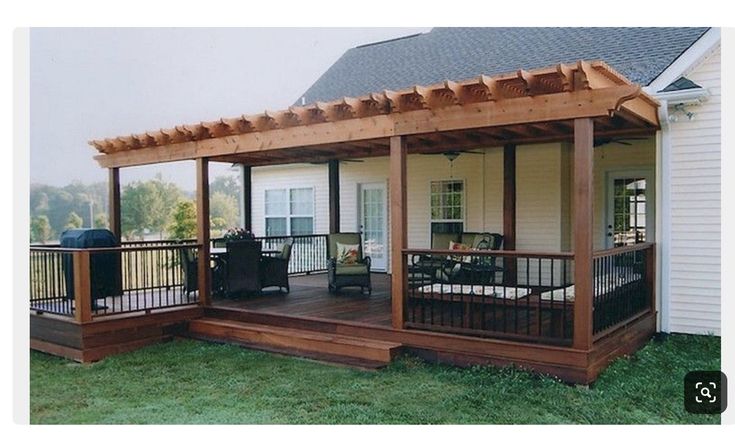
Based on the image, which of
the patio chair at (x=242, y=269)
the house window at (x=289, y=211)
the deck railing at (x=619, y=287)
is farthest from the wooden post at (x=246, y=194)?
the deck railing at (x=619, y=287)

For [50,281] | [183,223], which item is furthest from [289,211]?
[50,281]

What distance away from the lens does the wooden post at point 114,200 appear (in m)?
8.51

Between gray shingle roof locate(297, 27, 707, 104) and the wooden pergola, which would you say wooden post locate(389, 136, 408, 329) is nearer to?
the wooden pergola

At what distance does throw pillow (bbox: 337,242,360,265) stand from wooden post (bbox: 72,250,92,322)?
3.19 m

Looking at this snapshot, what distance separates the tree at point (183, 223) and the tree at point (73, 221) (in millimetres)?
7890

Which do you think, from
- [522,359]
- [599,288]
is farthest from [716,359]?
[522,359]

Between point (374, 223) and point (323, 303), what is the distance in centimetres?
385

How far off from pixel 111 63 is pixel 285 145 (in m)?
2.04

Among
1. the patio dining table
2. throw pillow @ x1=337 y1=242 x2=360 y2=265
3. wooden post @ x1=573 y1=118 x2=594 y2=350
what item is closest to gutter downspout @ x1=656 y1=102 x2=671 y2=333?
wooden post @ x1=573 y1=118 x2=594 y2=350

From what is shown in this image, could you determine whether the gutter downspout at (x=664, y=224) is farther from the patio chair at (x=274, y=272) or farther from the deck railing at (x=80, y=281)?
the deck railing at (x=80, y=281)

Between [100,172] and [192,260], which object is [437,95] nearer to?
[192,260]

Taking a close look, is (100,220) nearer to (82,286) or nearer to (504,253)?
(82,286)

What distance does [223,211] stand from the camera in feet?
78.6
